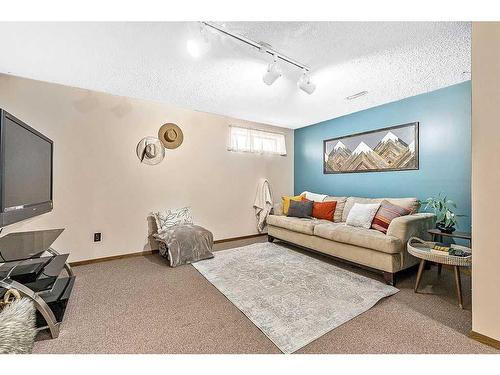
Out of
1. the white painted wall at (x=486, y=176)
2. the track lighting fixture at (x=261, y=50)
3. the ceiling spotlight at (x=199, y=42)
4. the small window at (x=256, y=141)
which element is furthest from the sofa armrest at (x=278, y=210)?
the ceiling spotlight at (x=199, y=42)

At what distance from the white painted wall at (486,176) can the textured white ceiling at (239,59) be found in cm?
40

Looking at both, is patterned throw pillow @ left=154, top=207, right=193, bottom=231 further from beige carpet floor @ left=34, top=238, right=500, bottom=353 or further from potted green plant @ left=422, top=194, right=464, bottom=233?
potted green plant @ left=422, top=194, right=464, bottom=233

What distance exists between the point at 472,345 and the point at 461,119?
2404 millimetres

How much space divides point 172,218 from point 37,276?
1727mm

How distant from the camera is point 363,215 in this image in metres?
2.82

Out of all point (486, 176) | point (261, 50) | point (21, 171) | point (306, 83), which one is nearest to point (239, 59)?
point (261, 50)

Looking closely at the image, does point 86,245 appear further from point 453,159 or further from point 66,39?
point 453,159

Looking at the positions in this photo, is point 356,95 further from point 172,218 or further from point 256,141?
point 172,218

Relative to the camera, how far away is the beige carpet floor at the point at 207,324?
4.52 ft

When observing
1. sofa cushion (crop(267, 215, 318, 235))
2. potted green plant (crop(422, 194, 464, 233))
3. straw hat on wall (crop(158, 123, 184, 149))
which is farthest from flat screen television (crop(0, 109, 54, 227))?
potted green plant (crop(422, 194, 464, 233))

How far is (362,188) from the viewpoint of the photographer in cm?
358

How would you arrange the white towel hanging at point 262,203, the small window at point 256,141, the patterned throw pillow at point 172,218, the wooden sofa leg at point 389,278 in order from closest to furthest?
the wooden sofa leg at point 389,278 → the patterned throw pillow at point 172,218 → the small window at point 256,141 → the white towel hanging at point 262,203

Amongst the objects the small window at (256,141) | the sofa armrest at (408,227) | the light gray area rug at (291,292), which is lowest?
the light gray area rug at (291,292)

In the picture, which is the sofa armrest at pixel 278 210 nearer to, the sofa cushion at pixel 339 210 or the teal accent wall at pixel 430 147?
the sofa cushion at pixel 339 210
